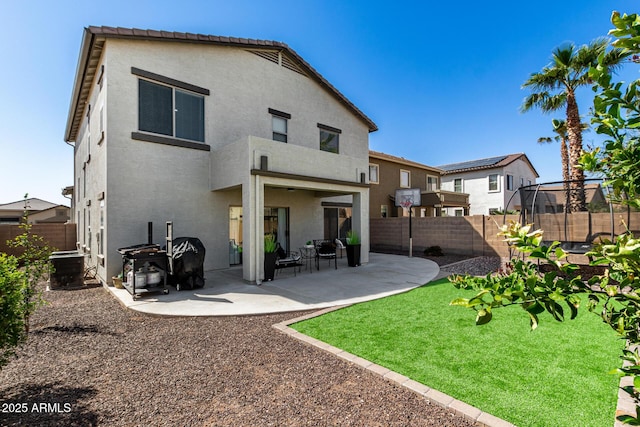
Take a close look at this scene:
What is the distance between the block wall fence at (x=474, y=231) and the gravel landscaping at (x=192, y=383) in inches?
282

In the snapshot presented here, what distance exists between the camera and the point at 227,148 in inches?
404

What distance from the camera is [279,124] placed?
13305 millimetres

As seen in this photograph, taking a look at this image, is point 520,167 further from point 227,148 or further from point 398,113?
point 227,148

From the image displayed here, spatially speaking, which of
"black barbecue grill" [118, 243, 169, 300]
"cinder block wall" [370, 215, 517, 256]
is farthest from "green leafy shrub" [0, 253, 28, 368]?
"cinder block wall" [370, 215, 517, 256]

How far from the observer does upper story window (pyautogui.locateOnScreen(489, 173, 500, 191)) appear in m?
27.4

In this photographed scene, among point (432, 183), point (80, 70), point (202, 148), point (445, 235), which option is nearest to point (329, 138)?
point (202, 148)

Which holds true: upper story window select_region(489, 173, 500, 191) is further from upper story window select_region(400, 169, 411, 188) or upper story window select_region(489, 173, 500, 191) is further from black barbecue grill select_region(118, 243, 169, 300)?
black barbecue grill select_region(118, 243, 169, 300)

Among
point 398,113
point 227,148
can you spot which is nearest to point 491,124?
point 398,113

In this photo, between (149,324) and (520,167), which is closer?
(149,324)

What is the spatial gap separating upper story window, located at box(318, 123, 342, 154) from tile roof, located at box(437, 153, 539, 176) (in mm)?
18009

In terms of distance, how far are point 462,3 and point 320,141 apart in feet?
25.0

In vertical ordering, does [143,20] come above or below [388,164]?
above

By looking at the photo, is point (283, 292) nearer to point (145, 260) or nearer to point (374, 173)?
point (145, 260)

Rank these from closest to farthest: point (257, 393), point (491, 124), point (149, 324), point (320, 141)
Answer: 1. point (257, 393)
2. point (149, 324)
3. point (320, 141)
4. point (491, 124)
